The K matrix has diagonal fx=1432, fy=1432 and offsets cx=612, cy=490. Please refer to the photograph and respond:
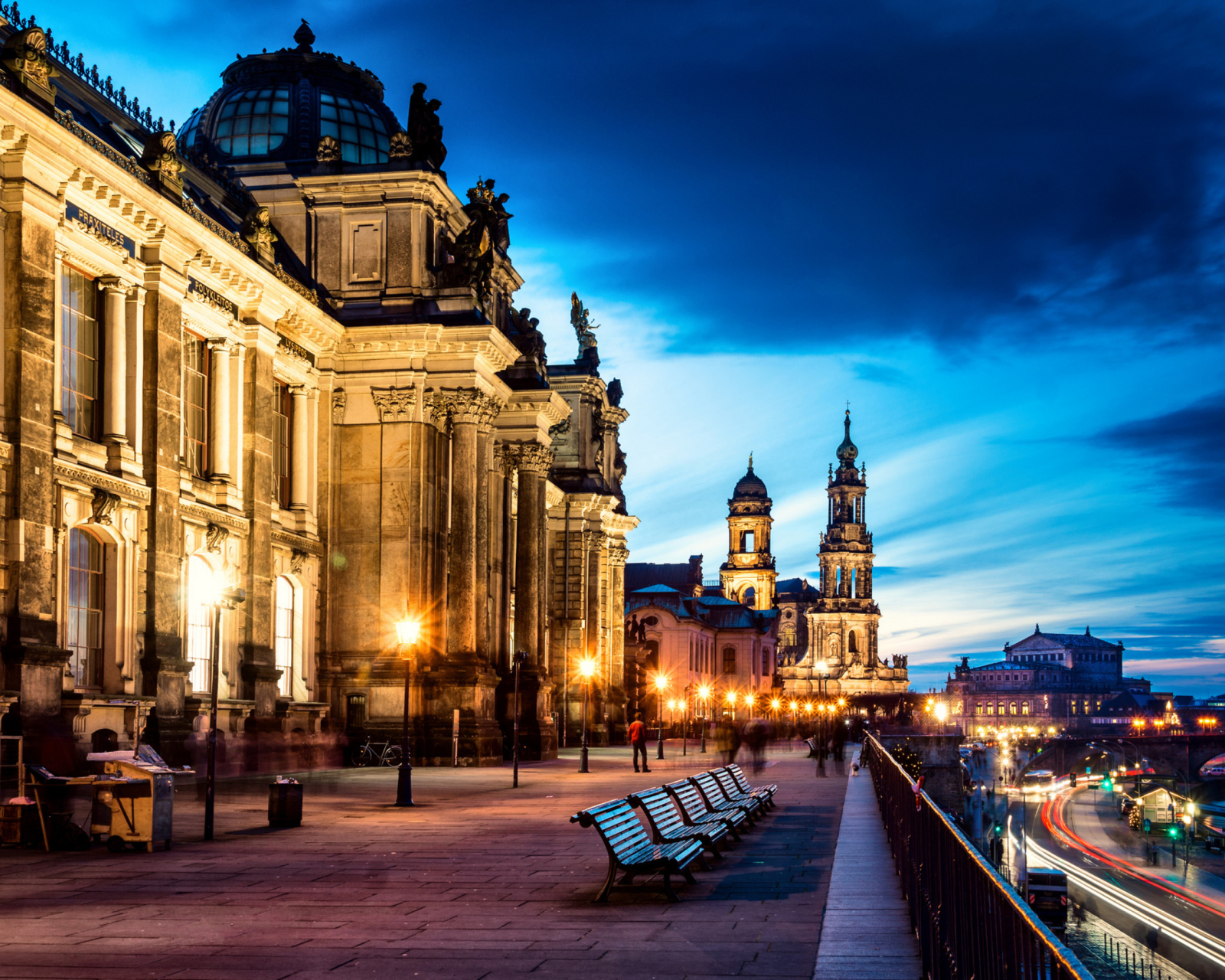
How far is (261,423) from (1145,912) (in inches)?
2296

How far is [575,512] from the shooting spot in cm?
7594

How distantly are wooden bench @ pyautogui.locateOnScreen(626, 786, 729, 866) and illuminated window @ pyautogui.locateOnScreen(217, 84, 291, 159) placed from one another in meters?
41.5

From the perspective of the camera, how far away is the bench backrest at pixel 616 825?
1347 centimetres

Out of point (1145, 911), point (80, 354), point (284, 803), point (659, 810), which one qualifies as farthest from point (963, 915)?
point (1145, 911)

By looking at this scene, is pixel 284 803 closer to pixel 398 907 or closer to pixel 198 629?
pixel 398 907

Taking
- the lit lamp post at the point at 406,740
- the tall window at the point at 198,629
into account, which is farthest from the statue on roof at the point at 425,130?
the lit lamp post at the point at 406,740

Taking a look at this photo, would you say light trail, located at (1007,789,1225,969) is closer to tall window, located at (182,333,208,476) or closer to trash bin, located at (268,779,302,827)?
tall window, located at (182,333,208,476)

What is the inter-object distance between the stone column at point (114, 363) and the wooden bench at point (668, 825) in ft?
64.2

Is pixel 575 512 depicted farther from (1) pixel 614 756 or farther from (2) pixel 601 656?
A: (1) pixel 614 756

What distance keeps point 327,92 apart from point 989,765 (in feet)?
387

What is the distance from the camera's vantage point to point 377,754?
45594 millimetres

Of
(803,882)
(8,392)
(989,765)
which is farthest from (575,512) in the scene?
(989,765)

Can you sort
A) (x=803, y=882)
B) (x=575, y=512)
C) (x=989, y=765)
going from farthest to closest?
(x=989, y=765) → (x=575, y=512) → (x=803, y=882)

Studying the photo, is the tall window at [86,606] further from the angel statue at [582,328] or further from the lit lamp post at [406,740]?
the angel statue at [582,328]
